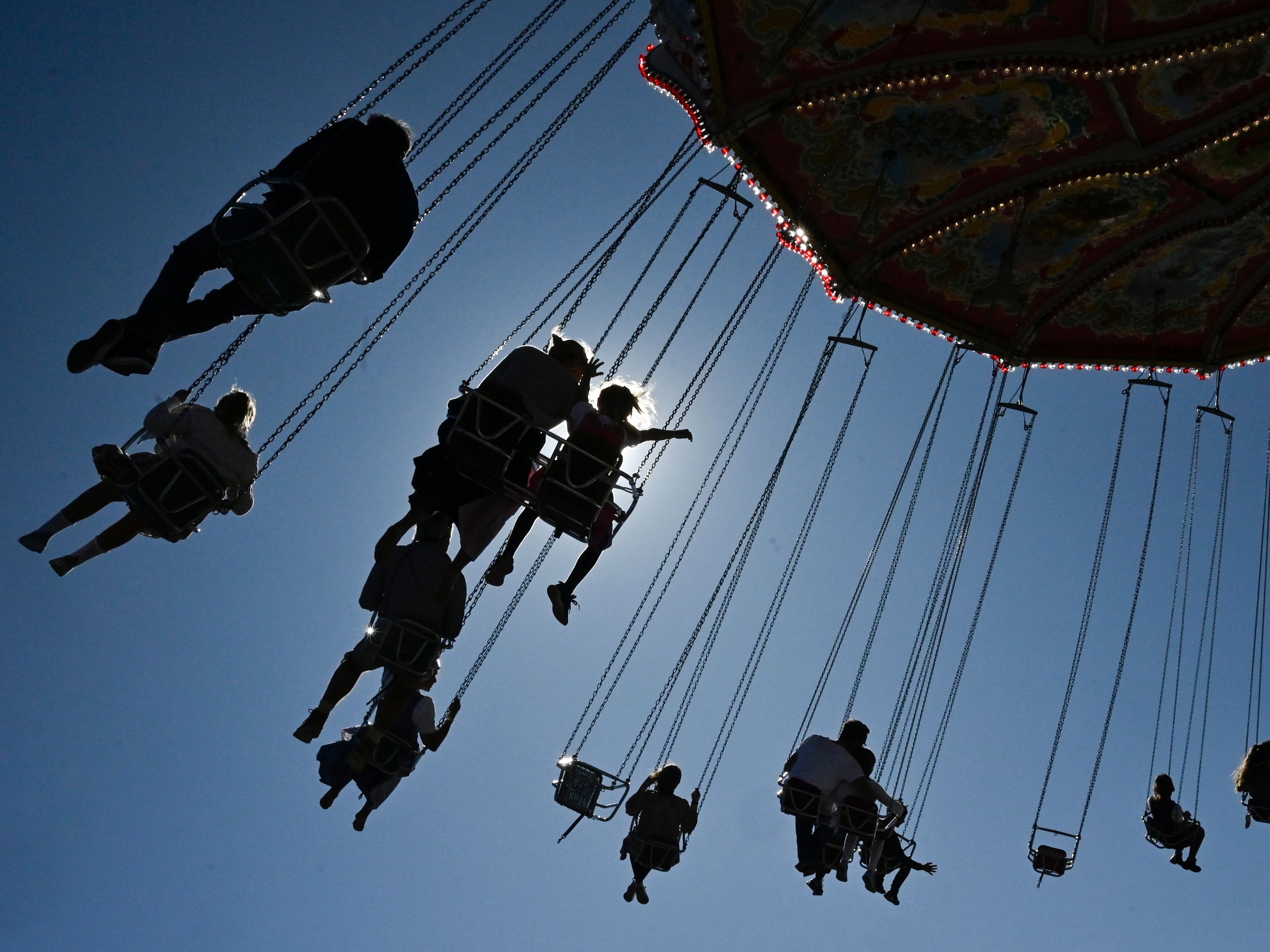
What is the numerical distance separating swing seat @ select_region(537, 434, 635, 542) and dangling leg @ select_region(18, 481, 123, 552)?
A: 2073 mm

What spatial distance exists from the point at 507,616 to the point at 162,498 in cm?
298

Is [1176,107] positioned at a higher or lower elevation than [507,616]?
higher

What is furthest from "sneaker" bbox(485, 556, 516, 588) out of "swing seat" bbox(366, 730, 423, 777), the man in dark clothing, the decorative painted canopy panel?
the decorative painted canopy panel

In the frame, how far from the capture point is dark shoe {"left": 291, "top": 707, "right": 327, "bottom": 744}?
709 centimetres

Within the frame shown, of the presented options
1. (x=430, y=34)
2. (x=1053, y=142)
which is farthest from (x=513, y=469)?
(x=1053, y=142)

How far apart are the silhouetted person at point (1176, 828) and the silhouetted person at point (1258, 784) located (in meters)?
0.96

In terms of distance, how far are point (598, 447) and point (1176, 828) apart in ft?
26.9

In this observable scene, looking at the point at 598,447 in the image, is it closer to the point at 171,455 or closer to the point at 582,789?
the point at 171,455

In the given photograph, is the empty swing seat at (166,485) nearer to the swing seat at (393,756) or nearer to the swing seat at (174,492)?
the swing seat at (174,492)

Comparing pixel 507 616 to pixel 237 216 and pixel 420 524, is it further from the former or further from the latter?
pixel 237 216

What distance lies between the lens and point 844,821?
9.36 meters

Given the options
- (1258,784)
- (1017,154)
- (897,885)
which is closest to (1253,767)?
(1258,784)

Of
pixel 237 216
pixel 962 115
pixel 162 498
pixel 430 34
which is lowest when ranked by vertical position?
pixel 162 498

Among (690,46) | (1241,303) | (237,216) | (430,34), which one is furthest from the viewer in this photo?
(1241,303)
